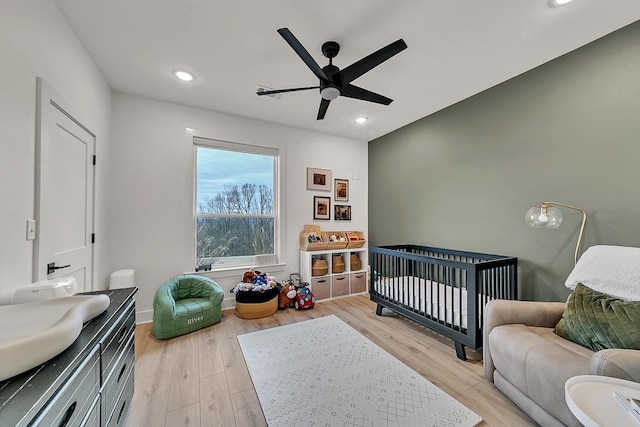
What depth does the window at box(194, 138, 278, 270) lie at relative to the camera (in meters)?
3.32

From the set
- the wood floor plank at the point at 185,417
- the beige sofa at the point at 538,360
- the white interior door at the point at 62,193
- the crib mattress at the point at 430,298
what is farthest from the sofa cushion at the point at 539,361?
the white interior door at the point at 62,193

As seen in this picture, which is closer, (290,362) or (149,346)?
(290,362)

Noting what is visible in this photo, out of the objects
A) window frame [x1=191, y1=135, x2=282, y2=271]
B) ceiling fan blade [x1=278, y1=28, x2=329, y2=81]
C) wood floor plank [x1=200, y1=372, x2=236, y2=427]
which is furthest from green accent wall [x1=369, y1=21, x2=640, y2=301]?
wood floor plank [x1=200, y1=372, x2=236, y2=427]

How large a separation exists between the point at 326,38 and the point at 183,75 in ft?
4.93

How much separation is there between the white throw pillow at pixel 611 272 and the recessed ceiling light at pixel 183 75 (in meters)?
3.71

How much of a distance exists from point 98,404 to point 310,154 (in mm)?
3523

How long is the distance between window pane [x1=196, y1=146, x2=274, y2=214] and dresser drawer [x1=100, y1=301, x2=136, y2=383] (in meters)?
1.97

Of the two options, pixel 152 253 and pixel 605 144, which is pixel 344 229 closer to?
pixel 152 253

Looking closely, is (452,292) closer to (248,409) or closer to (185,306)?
Result: (248,409)

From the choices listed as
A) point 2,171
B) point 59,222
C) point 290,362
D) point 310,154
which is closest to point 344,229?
point 310,154

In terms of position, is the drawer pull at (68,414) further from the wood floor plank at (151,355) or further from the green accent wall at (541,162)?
the green accent wall at (541,162)

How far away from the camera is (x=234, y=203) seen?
3.52 metres

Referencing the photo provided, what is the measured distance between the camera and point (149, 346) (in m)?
2.38

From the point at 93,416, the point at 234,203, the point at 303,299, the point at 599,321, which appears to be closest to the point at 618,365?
the point at 599,321
